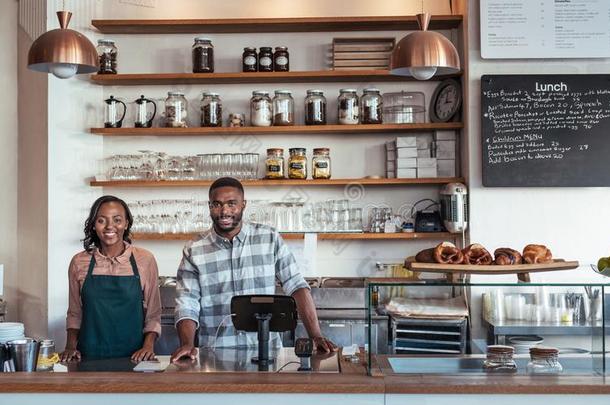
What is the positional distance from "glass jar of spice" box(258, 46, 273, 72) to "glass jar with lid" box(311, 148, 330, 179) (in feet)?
1.93

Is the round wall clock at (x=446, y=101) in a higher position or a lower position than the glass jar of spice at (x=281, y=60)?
lower

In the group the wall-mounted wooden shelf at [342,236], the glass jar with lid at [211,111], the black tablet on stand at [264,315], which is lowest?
the black tablet on stand at [264,315]

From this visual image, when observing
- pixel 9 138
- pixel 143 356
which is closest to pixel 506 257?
pixel 143 356

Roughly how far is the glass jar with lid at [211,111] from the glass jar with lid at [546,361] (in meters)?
3.04

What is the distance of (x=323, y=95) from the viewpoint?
545cm

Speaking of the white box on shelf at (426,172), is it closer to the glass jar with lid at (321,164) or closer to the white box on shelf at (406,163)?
the white box on shelf at (406,163)

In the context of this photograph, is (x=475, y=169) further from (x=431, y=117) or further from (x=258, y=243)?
(x=258, y=243)

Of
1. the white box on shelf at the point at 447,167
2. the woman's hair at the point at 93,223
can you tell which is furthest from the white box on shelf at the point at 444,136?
the woman's hair at the point at 93,223

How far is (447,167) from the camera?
5.33 meters

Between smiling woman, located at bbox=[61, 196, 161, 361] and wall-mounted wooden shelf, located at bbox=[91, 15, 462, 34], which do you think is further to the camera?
wall-mounted wooden shelf, located at bbox=[91, 15, 462, 34]

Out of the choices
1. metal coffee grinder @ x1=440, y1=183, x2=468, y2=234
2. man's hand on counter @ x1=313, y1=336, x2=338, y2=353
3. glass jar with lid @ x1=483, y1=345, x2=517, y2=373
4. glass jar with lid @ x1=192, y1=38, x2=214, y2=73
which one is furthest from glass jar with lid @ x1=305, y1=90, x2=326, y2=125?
glass jar with lid @ x1=483, y1=345, x2=517, y2=373

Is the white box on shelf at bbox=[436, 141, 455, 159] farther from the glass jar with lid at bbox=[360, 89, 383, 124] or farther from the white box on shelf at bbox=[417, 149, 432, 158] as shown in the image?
the glass jar with lid at bbox=[360, 89, 383, 124]

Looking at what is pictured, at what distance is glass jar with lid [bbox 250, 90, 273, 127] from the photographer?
530cm

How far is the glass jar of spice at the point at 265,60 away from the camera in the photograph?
17.5ft
